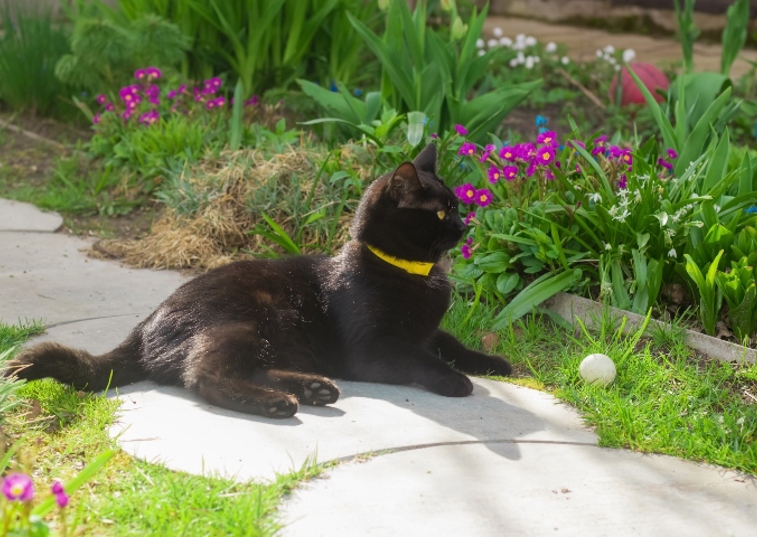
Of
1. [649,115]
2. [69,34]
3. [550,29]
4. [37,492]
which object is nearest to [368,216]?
[37,492]

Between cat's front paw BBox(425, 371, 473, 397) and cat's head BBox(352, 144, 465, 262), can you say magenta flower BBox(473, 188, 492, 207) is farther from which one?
cat's front paw BBox(425, 371, 473, 397)

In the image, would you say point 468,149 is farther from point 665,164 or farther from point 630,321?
point 630,321

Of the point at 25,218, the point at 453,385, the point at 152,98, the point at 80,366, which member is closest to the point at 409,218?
the point at 453,385

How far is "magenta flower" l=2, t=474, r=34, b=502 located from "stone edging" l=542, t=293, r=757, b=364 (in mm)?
Answer: 2247

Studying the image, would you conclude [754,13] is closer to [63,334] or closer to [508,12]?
[508,12]

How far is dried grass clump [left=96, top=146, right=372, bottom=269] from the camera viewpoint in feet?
15.7

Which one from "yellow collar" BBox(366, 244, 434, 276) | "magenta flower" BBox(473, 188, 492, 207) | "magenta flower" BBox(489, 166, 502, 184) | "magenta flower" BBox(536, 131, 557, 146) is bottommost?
"yellow collar" BBox(366, 244, 434, 276)

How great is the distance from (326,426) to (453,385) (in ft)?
1.68

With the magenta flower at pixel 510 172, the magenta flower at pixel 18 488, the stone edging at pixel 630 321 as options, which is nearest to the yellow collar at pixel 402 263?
the stone edging at pixel 630 321

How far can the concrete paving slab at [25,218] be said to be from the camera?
5.16 meters

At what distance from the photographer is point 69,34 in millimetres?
6941

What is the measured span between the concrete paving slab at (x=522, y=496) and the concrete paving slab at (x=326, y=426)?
0.34 feet

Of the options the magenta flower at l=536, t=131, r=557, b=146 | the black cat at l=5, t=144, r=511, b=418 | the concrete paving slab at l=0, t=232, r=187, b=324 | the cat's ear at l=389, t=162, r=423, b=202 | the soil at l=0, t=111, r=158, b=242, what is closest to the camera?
the black cat at l=5, t=144, r=511, b=418

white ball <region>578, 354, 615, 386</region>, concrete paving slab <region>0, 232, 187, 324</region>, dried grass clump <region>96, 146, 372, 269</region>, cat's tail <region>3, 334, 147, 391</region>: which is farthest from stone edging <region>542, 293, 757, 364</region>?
concrete paving slab <region>0, 232, 187, 324</region>
